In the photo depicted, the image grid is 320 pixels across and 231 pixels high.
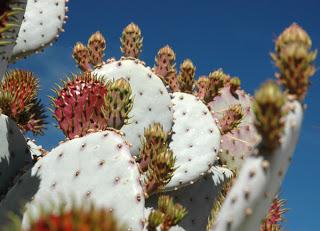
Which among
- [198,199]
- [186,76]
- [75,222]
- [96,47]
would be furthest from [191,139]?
[75,222]

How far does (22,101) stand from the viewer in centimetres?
443

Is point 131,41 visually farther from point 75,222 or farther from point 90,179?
point 75,222

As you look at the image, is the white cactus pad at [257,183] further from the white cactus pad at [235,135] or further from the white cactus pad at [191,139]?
the white cactus pad at [235,135]

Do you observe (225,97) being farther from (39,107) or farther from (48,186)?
(48,186)

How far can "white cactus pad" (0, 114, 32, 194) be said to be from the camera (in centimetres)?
353

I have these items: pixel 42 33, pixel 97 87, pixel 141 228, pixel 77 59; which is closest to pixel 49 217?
pixel 141 228

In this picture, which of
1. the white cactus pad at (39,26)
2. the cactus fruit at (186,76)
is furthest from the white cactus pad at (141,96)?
the cactus fruit at (186,76)

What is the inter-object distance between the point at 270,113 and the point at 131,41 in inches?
162

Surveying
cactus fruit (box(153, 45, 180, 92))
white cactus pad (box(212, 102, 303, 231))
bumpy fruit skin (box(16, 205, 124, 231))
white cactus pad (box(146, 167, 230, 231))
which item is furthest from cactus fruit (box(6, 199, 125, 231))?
cactus fruit (box(153, 45, 180, 92))

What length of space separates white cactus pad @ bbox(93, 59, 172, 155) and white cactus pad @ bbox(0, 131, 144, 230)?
1231 mm

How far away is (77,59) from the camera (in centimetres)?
579

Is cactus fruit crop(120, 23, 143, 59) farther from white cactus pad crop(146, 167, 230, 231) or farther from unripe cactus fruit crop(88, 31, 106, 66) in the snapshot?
white cactus pad crop(146, 167, 230, 231)

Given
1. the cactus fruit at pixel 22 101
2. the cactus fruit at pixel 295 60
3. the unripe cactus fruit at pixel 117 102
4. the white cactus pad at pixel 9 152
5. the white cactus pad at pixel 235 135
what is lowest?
the cactus fruit at pixel 295 60

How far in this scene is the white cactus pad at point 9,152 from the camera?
11.6 ft
